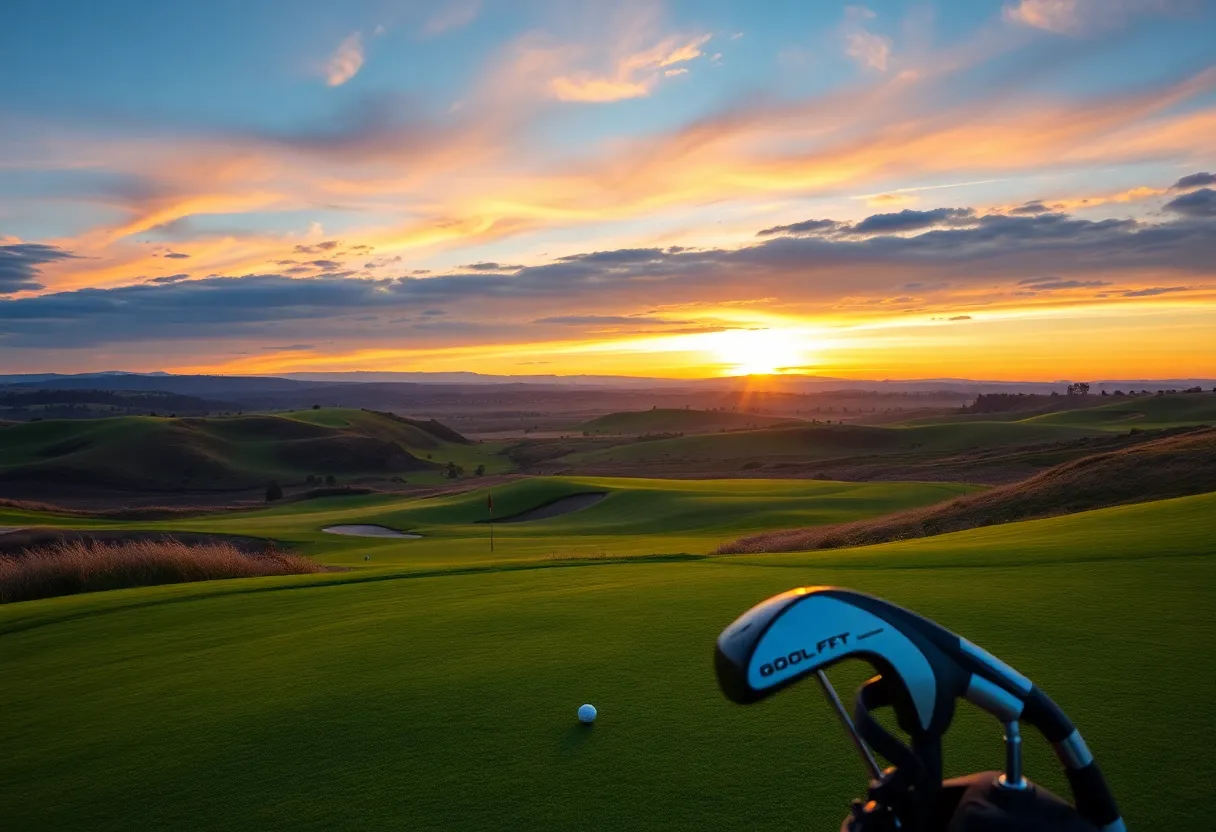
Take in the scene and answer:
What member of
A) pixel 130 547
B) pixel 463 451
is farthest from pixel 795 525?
pixel 463 451

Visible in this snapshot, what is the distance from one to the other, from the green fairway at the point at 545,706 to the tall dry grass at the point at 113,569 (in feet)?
19.3

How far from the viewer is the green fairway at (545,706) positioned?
4.82 meters

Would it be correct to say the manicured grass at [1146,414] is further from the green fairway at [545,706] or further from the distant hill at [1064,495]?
the green fairway at [545,706]

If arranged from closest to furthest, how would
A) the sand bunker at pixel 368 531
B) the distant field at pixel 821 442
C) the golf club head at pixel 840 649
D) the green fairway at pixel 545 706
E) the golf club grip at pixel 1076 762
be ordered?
the golf club head at pixel 840 649, the golf club grip at pixel 1076 762, the green fairway at pixel 545 706, the sand bunker at pixel 368 531, the distant field at pixel 821 442

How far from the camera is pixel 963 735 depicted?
205 inches

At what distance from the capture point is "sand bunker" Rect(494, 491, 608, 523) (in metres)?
44.2

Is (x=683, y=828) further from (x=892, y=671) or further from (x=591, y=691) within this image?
(x=892, y=671)

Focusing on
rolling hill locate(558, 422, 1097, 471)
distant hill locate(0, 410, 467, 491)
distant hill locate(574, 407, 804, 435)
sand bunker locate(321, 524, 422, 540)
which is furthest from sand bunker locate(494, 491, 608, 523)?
distant hill locate(574, 407, 804, 435)

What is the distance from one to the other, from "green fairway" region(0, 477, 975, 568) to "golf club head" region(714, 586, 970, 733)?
22.2 meters

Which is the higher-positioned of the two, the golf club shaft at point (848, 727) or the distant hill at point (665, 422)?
the golf club shaft at point (848, 727)

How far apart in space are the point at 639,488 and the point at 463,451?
237 feet

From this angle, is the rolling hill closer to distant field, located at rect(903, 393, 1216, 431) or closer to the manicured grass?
distant field, located at rect(903, 393, 1216, 431)

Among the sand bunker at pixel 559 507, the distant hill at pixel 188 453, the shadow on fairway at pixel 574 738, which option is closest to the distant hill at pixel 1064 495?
the shadow on fairway at pixel 574 738

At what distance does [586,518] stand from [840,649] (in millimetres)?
39332
